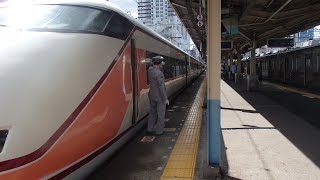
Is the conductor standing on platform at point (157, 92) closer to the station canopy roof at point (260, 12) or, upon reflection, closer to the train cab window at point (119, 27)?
the train cab window at point (119, 27)

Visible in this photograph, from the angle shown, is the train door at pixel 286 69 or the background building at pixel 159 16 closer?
the train door at pixel 286 69

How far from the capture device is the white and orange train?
3795 mm

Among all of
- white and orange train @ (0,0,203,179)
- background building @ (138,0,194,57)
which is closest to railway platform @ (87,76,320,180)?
white and orange train @ (0,0,203,179)

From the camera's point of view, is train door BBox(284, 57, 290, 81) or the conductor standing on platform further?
train door BBox(284, 57, 290, 81)

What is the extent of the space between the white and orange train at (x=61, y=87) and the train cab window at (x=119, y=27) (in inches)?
0.7

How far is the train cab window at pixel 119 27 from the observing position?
589cm

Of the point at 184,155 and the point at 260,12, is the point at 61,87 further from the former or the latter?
the point at 260,12

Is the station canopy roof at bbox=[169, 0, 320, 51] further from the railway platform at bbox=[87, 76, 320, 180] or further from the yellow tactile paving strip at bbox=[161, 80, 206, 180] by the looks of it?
the yellow tactile paving strip at bbox=[161, 80, 206, 180]

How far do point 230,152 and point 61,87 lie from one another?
3.80 metres

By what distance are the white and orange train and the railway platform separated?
69 centimetres

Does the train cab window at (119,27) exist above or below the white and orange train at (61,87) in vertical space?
above

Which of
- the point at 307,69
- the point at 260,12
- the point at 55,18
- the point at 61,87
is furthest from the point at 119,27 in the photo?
the point at 307,69

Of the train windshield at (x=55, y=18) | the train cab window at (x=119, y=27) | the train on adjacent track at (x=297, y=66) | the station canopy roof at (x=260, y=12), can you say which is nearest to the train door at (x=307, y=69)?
the train on adjacent track at (x=297, y=66)

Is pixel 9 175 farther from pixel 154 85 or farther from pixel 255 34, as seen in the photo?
pixel 255 34
